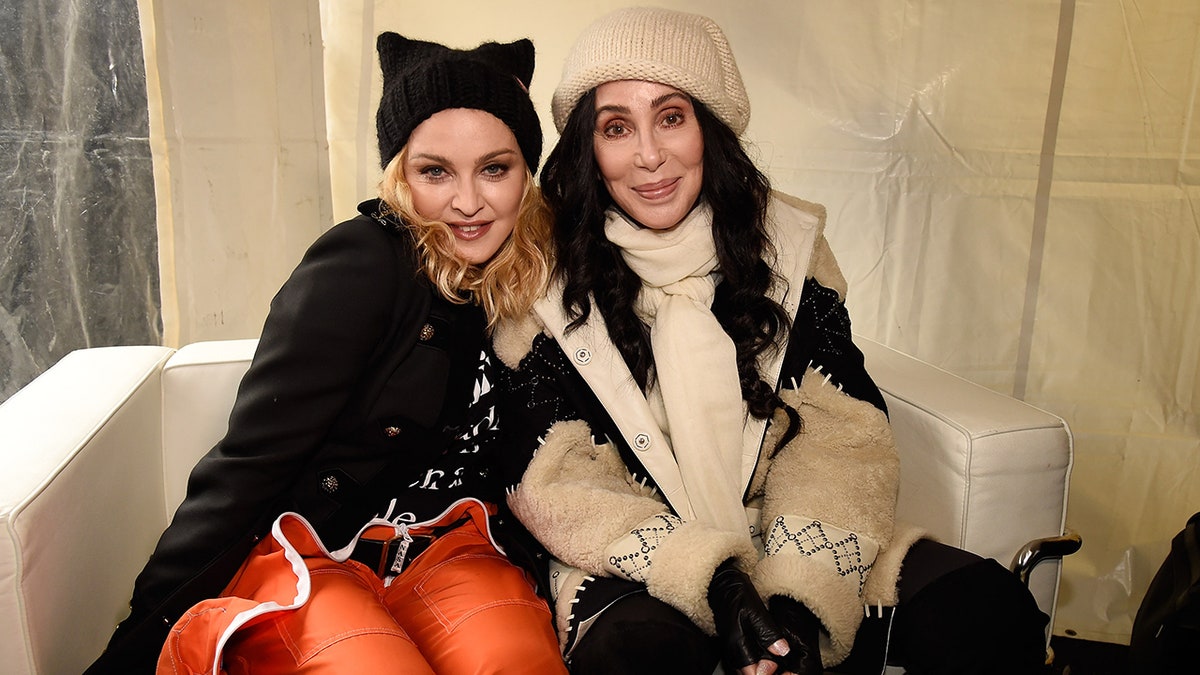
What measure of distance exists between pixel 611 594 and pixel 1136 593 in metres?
1.59

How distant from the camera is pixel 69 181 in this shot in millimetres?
1663

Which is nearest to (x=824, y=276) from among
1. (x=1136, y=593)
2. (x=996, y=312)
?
(x=996, y=312)

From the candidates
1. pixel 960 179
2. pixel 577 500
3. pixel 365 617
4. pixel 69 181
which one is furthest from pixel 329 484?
pixel 960 179

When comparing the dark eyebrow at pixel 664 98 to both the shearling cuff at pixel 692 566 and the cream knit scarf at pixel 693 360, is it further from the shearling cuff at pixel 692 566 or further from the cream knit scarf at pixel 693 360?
the shearling cuff at pixel 692 566

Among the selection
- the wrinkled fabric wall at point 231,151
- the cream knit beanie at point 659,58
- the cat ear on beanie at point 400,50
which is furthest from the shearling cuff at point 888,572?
the wrinkled fabric wall at point 231,151

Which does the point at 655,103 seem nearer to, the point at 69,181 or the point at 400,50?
the point at 400,50

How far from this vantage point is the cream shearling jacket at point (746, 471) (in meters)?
1.14

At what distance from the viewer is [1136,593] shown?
210 centimetres

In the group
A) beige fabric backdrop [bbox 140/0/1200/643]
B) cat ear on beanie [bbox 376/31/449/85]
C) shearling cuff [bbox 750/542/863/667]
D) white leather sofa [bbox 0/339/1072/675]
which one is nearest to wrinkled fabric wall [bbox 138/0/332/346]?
beige fabric backdrop [bbox 140/0/1200/643]

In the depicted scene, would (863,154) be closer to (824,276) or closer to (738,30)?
(738,30)

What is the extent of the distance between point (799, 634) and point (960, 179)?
1.33 meters

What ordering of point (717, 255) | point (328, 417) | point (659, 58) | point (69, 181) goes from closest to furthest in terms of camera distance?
point (328, 417), point (659, 58), point (717, 255), point (69, 181)

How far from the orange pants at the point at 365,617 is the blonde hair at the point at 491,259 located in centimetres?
30

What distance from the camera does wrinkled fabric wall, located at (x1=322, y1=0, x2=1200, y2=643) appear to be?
1.97 meters
